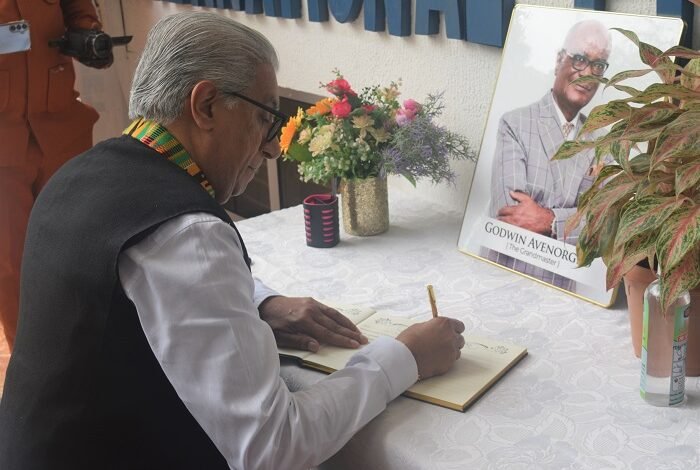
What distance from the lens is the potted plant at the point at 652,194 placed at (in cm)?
103

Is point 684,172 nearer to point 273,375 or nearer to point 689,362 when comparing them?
point 689,362

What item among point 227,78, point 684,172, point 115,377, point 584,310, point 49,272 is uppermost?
point 227,78

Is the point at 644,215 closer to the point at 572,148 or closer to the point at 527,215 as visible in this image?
the point at 572,148

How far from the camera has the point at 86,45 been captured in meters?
2.50

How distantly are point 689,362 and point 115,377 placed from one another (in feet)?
2.57

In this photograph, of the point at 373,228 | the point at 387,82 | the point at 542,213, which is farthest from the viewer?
the point at 387,82

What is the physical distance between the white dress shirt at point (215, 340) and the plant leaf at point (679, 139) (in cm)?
54

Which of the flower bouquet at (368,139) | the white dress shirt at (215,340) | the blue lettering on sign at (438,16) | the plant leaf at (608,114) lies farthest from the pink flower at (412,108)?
the white dress shirt at (215,340)

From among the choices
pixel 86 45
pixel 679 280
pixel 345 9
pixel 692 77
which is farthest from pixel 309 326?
pixel 86 45

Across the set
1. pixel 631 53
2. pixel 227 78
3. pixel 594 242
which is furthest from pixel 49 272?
pixel 631 53

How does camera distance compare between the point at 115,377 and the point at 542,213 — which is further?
the point at 542,213

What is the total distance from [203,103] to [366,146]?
680 millimetres

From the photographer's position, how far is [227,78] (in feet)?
3.59

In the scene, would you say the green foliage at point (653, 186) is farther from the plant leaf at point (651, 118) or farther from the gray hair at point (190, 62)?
the gray hair at point (190, 62)
